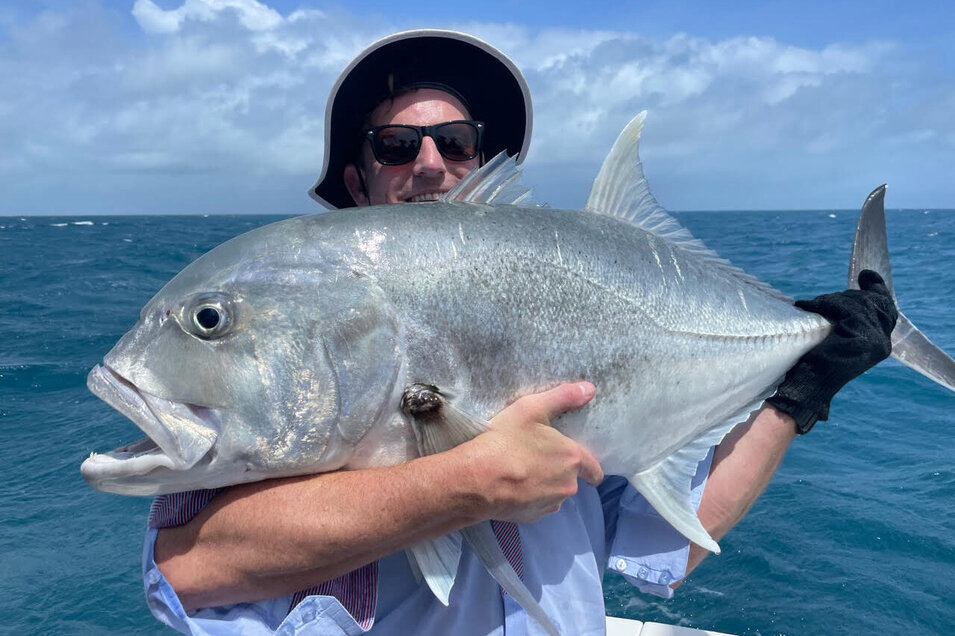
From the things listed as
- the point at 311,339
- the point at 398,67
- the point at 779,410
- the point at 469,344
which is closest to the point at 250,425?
the point at 311,339

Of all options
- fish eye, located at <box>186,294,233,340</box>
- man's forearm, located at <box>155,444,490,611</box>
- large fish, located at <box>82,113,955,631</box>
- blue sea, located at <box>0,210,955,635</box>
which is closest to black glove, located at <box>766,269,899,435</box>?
large fish, located at <box>82,113,955,631</box>

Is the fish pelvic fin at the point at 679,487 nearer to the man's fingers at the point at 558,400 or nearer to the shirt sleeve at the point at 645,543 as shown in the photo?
the shirt sleeve at the point at 645,543

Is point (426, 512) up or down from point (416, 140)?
down

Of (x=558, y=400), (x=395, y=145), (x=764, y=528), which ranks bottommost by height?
(x=764, y=528)

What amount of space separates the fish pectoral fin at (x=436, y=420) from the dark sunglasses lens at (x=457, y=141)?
3.81 ft

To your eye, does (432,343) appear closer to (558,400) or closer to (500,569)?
(558,400)

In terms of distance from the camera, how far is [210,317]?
1.53 metres

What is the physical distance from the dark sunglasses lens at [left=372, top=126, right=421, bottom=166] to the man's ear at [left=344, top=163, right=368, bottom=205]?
313 millimetres

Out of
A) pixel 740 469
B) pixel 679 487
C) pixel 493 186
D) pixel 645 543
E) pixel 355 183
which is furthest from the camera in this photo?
pixel 355 183

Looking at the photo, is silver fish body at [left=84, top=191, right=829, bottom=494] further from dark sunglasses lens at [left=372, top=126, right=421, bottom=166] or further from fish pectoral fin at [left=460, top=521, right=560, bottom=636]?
dark sunglasses lens at [left=372, top=126, right=421, bottom=166]

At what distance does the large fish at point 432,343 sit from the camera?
1469 millimetres

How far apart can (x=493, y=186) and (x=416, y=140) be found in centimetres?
60

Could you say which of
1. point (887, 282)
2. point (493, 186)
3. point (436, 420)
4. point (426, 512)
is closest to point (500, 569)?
point (426, 512)

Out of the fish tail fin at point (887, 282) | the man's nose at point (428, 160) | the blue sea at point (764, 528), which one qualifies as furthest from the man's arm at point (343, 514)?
the blue sea at point (764, 528)
